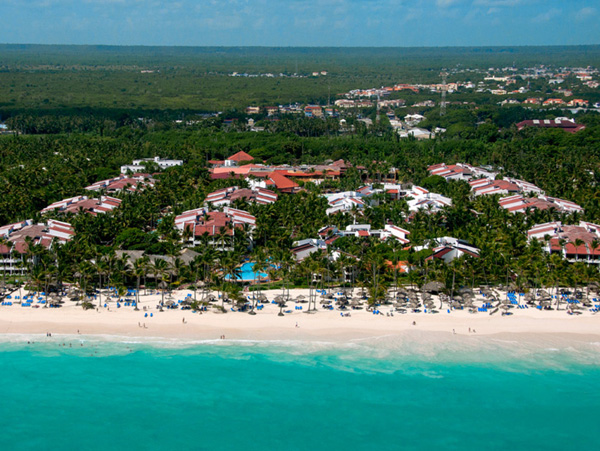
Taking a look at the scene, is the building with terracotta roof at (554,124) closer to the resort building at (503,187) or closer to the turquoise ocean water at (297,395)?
the resort building at (503,187)

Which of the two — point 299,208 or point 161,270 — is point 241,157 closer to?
point 299,208

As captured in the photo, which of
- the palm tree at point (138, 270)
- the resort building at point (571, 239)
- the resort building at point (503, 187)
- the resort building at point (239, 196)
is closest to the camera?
the palm tree at point (138, 270)

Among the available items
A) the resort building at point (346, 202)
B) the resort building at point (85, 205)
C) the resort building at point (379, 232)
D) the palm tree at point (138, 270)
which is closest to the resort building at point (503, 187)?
the resort building at point (346, 202)

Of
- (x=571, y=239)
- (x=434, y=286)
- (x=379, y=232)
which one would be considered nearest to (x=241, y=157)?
(x=379, y=232)

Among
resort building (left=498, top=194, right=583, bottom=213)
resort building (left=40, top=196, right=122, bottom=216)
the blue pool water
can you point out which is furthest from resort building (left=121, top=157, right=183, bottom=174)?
resort building (left=498, top=194, right=583, bottom=213)

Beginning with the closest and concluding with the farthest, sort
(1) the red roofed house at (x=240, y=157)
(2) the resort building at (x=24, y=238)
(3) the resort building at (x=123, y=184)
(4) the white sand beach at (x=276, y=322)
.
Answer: (4) the white sand beach at (x=276, y=322)
(2) the resort building at (x=24, y=238)
(3) the resort building at (x=123, y=184)
(1) the red roofed house at (x=240, y=157)

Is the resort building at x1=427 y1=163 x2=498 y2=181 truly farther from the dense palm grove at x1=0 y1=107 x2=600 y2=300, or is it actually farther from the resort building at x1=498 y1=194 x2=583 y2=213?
the resort building at x1=498 y1=194 x2=583 y2=213
